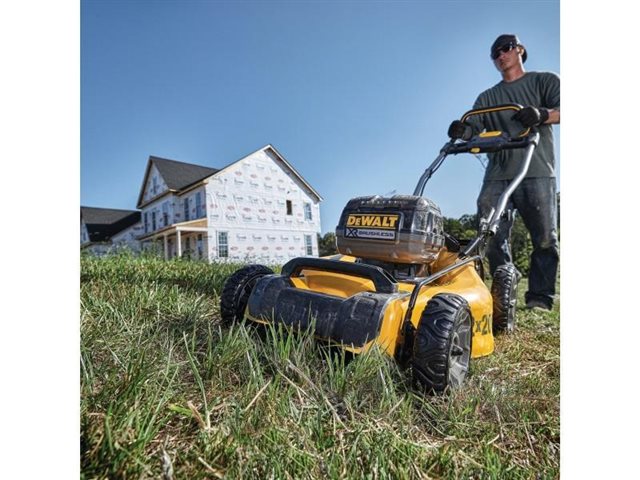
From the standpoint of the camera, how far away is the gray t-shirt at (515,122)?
1672 mm

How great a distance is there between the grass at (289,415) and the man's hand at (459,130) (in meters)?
1.20

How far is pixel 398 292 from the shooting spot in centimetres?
127

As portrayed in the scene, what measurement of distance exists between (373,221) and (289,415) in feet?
2.58

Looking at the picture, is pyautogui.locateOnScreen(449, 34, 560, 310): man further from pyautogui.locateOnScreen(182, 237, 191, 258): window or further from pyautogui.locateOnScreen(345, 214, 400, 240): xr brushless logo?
pyautogui.locateOnScreen(182, 237, 191, 258): window

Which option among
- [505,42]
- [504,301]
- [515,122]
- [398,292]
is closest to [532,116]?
[515,122]

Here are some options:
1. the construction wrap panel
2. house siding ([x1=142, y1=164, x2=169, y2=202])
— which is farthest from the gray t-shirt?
house siding ([x1=142, y1=164, x2=169, y2=202])

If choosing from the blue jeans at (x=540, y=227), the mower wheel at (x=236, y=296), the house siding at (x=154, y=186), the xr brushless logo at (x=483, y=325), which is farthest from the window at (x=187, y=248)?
the blue jeans at (x=540, y=227)

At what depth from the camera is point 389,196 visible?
1.51 meters

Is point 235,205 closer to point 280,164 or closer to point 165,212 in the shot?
point 280,164

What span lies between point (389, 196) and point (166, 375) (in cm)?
98

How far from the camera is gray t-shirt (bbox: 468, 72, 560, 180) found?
5.49 feet

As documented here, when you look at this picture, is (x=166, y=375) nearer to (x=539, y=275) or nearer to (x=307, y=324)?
(x=307, y=324)
